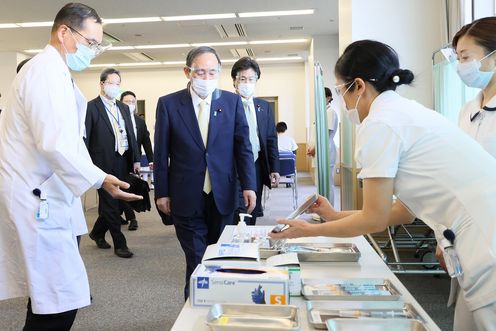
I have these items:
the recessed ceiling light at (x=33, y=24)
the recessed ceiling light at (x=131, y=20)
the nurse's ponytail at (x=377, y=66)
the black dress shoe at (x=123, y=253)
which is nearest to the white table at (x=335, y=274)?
the nurse's ponytail at (x=377, y=66)

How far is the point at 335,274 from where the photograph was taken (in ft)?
4.72

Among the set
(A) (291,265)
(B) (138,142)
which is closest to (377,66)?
(A) (291,265)

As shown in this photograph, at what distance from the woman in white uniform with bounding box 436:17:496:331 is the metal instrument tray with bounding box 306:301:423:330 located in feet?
3.26

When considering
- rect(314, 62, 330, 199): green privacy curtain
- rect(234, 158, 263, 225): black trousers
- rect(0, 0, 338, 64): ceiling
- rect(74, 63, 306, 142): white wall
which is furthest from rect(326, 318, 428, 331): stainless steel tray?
rect(74, 63, 306, 142): white wall

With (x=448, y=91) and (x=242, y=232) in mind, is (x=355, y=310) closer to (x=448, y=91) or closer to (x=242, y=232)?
(x=242, y=232)

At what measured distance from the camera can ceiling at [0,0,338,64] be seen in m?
7.07

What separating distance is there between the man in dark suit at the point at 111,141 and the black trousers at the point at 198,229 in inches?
71.6

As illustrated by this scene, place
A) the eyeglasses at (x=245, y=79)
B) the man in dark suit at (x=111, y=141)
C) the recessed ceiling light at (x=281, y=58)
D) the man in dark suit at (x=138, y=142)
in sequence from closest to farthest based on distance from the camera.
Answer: the eyeglasses at (x=245, y=79)
the man in dark suit at (x=111, y=141)
the man in dark suit at (x=138, y=142)
the recessed ceiling light at (x=281, y=58)

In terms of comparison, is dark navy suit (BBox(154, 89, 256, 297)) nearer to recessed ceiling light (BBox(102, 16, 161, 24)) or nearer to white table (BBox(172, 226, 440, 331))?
white table (BBox(172, 226, 440, 331))

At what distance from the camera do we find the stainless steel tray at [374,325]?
0.99 meters

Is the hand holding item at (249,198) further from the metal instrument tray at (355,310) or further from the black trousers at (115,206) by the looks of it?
the black trousers at (115,206)

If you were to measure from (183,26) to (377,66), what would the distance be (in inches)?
305

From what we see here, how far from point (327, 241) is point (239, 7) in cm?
626

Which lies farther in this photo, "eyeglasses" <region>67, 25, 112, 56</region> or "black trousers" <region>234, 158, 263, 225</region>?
"black trousers" <region>234, 158, 263, 225</region>
